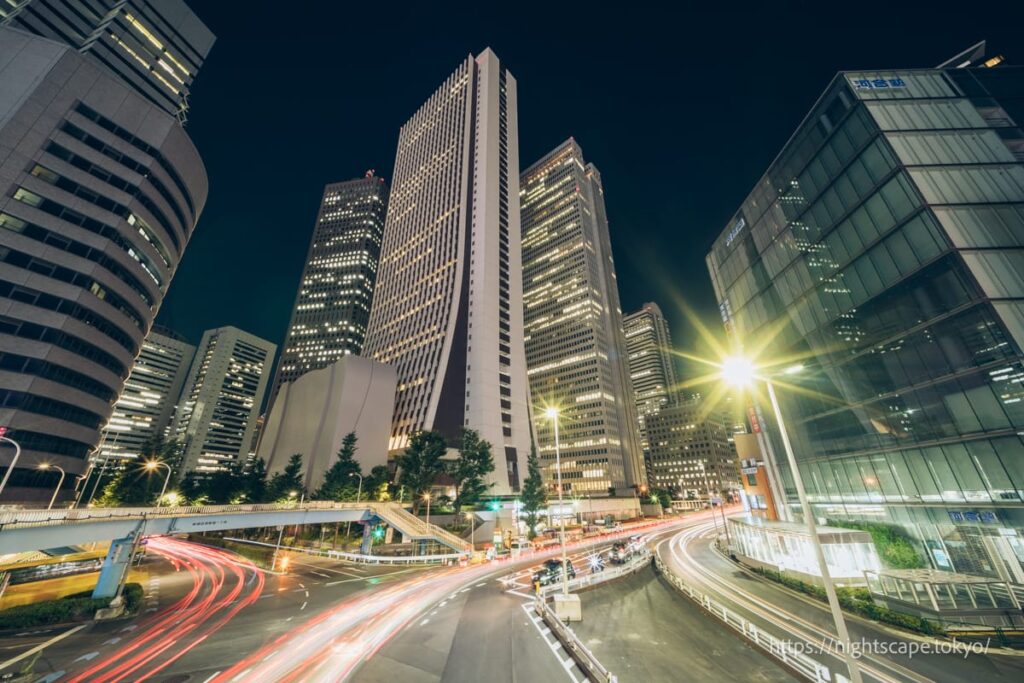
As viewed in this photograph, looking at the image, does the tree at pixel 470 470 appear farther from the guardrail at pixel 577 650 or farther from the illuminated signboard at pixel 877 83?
the illuminated signboard at pixel 877 83

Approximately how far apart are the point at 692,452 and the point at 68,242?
196 metres

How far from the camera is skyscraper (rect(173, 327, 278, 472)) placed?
5999 inches

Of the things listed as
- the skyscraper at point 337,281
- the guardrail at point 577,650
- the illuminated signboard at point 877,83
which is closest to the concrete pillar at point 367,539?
the guardrail at point 577,650

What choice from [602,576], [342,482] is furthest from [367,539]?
[602,576]

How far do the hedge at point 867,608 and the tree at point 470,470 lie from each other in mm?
41920

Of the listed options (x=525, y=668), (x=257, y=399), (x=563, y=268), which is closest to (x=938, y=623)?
(x=525, y=668)

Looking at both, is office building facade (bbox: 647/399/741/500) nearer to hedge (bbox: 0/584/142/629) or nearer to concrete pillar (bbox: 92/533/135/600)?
concrete pillar (bbox: 92/533/135/600)

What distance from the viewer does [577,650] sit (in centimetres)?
1541

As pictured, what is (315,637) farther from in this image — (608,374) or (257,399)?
(257,399)

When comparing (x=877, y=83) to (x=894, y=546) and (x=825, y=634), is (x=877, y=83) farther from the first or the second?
(x=825, y=634)

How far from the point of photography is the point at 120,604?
24062mm

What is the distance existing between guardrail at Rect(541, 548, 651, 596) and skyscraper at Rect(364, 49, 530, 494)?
139 ft

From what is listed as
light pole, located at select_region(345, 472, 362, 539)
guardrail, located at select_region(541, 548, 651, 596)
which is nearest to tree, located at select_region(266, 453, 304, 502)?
light pole, located at select_region(345, 472, 362, 539)

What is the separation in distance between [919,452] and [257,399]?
689ft
